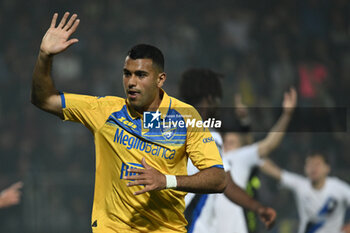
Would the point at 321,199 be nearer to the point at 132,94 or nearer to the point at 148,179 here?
the point at 132,94

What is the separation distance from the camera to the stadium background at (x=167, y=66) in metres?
9.59

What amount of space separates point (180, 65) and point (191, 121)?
7708 mm

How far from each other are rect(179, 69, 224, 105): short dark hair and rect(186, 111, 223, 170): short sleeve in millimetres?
1322

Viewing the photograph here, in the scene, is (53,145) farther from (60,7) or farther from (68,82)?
(60,7)

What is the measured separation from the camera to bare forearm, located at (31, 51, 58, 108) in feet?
12.6

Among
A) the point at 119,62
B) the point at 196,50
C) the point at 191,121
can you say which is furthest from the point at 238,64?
the point at 191,121

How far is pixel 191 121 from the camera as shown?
159 inches

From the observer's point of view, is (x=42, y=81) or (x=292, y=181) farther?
(x=292, y=181)

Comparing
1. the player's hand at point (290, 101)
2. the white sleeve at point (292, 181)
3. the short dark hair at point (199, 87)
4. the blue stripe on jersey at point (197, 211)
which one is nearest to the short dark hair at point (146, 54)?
the short dark hair at point (199, 87)

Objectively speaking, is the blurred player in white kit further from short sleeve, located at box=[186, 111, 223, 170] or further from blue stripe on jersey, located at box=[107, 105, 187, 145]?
blue stripe on jersey, located at box=[107, 105, 187, 145]

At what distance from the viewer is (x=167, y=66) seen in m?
11.5

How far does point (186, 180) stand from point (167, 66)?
7.88 metres

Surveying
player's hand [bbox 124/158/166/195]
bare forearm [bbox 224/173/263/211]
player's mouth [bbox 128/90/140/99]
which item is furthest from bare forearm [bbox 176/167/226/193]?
bare forearm [bbox 224/173/263/211]

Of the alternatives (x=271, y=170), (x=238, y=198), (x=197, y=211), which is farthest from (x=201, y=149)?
(x=271, y=170)
